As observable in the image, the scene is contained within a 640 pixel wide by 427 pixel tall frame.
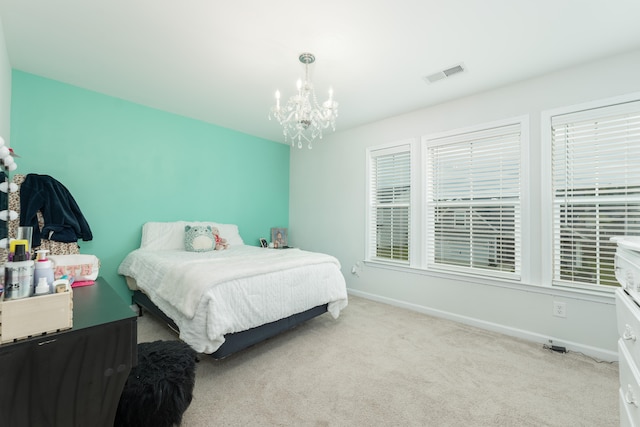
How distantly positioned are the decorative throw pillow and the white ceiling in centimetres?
150

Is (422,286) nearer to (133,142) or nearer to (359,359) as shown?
(359,359)

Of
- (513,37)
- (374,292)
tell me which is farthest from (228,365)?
(513,37)

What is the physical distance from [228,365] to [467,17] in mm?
2887

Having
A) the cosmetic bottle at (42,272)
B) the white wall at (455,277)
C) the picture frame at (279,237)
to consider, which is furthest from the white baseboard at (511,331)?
the cosmetic bottle at (42,272)

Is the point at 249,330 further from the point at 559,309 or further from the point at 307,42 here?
the point at 559,309

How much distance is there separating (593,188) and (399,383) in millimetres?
2211

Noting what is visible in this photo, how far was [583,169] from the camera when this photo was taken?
7.61 feet

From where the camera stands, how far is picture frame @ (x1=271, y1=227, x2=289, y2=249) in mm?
4457

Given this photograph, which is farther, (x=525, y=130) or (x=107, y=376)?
(x=525, y=130)

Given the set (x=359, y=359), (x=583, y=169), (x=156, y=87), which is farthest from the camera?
(x=156, y=87)

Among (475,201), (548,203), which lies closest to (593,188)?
(548,203)

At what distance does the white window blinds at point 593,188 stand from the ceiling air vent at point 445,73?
0.93 meters

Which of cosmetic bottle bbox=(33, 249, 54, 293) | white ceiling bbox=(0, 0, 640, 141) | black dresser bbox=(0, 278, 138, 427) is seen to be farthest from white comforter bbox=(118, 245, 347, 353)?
white ceiling bbox=(0, 0, 640, 141)

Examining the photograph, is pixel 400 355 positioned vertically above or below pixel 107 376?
below
